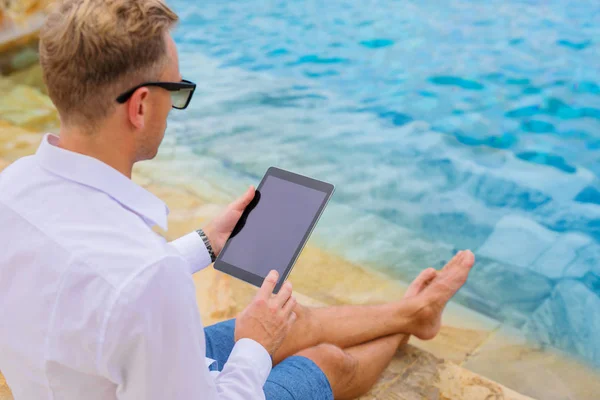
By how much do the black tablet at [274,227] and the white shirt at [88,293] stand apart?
61 cm

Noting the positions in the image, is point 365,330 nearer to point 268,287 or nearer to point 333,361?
point 333,361

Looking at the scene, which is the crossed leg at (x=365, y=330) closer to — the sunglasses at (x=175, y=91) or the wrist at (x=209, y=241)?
the wrist at (x=209, y=241)

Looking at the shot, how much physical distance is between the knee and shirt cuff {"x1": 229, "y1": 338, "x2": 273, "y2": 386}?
478 mm

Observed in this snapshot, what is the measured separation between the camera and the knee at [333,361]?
1.84 metres

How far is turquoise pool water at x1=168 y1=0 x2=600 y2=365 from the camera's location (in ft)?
10.6

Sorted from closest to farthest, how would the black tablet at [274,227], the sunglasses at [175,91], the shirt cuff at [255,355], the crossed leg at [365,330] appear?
the sunglasses at [175,91], the shirt cuff at [255,355], the black tablet at [274,227], the crossed leg at [365,330]

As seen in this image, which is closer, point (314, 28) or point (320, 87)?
point (320, 87)

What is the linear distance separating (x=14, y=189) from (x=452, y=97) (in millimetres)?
4132

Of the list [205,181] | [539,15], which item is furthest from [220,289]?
[539,15]

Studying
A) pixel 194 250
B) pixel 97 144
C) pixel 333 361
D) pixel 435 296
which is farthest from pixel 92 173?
pixel 435 296

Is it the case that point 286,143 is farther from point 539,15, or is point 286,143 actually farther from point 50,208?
point 50,208

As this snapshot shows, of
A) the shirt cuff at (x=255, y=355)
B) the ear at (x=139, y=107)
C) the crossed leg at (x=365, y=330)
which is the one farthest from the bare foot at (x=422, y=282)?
the ear at (x=139, y=107)

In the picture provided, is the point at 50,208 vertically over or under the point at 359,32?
over

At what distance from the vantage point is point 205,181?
12.4 feet
